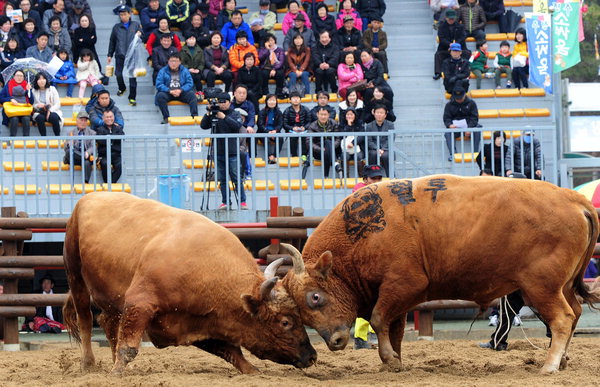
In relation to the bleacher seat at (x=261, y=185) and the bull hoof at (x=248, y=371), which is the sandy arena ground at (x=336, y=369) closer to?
the bull hoof at (x=248, y=371)

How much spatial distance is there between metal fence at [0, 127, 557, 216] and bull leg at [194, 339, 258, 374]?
5427 millimetres

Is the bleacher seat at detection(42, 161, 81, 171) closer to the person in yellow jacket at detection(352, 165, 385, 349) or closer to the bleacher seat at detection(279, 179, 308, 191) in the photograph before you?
the bleacher seat at detection(279, 179, 308, 191)

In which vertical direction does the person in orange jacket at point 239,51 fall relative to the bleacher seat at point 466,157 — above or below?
above

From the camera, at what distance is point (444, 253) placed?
934 cm

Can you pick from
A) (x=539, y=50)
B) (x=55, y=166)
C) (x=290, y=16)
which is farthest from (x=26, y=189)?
(x=539, y=50)

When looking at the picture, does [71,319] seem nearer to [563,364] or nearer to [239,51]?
[563,364]

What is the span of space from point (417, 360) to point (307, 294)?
6.06ft

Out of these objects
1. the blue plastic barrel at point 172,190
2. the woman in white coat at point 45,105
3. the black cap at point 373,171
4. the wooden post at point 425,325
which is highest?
the woman in white coat at point 45,105

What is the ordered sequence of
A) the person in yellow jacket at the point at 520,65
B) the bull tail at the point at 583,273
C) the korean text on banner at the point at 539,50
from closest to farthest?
the bull tail at the point at 583,273 → the korean text on banner at the point at 539,50 → the person in yellow jacket at the point at 520,65

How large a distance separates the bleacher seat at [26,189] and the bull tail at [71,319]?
15.0 feet

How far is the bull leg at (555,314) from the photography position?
9.09 metres

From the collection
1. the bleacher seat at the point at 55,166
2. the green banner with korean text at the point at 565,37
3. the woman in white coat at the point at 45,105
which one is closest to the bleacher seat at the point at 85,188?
the bleacher seat at the point at 55,166


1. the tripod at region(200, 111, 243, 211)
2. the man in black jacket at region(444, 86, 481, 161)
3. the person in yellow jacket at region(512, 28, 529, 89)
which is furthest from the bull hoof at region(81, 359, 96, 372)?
the person in yellow jacket at region(512, 28, 529, 89)

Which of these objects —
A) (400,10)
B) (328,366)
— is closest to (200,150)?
(328,366)
